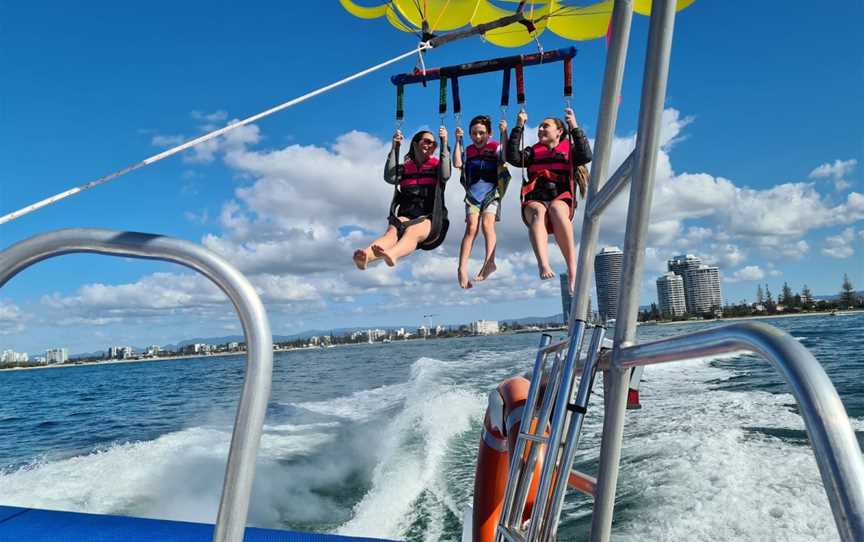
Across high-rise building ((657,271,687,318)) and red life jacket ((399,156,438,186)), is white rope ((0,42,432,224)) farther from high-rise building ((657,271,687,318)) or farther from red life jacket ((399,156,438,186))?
high-rise building ((657,271,687,318))

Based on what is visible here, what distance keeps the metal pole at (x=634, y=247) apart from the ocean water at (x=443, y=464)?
1.10 metres

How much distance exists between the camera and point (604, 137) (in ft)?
4.55

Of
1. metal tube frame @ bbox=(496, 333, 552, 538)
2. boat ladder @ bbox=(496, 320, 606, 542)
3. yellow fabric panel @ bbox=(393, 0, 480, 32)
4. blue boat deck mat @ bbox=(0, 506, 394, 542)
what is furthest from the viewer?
yellow fabric panel @ bbox=(393, 0, 480, 32)

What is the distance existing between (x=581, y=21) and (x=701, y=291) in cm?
2174

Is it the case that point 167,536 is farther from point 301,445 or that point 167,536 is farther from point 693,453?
point 301,445

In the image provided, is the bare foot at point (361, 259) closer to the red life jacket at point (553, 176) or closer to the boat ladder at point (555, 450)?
the red life jacket at point (553, 176)

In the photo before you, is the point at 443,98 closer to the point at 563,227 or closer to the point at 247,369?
the point at 563,227

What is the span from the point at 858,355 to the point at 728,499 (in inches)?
438

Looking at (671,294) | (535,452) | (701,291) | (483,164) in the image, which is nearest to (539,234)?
(483,164)

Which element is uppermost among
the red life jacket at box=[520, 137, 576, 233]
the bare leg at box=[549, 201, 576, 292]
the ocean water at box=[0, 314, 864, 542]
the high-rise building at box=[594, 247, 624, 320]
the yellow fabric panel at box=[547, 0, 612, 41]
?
the yellow fabric panel at box=[547, 0, 612, 41]

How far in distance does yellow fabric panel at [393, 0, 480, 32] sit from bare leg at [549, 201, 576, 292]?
160cm

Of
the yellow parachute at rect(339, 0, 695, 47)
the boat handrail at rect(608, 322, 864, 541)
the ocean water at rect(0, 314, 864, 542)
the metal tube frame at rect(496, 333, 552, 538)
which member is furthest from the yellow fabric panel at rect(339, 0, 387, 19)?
the boat handrail at rect(608, 322, 864, 541)

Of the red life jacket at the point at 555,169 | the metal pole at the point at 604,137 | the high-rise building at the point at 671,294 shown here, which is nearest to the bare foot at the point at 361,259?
the red life jacket at the point at 555,169

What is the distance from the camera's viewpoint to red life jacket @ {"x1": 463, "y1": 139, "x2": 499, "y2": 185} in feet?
11.5
